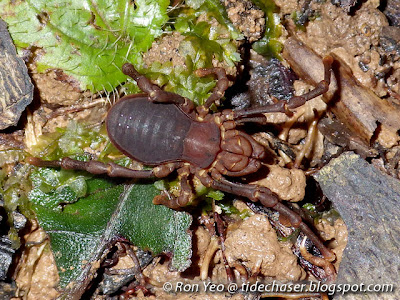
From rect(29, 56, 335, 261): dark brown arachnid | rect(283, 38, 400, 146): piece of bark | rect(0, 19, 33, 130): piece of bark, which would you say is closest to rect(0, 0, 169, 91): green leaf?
rect(0, 19, 33, 130): piece of bark

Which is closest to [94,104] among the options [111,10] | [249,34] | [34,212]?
[111,10]

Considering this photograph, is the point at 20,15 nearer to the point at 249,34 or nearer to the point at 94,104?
the point at 94,104

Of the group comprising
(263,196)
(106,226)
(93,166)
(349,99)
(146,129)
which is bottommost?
(106,226)

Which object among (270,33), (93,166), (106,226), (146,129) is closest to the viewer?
(146,129)

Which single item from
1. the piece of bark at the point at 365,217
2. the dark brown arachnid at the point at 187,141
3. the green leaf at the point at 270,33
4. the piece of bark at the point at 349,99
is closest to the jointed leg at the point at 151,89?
the dark brown arachnid at the point at 187,141

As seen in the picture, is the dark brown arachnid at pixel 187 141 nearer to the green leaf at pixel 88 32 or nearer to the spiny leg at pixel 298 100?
the spiny leg at pixel 298 100

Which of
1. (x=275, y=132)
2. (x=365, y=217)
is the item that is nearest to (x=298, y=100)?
(x=275, y=132)

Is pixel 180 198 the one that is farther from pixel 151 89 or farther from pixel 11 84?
pixel 11 84

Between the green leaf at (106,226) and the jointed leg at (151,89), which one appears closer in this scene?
the jointed leg at (151,89)
